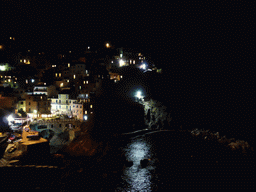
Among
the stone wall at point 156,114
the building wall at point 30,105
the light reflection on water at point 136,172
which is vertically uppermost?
the building wall at point 30,105

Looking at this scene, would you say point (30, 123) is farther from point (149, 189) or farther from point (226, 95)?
point (226, 95)

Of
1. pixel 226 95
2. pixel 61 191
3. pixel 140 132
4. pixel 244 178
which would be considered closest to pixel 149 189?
pixel 61 191

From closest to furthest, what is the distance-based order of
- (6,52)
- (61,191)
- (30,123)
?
(61,191), (30,123), (6,52)

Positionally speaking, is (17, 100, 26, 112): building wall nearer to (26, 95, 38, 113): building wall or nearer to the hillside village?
the hillside village

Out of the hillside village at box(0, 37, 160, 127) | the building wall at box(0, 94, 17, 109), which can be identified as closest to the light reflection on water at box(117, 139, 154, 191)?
the hillside village at box(0, 37, 160, 127)

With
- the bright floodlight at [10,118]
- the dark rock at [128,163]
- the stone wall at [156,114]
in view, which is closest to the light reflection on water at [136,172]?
the dark rock at [128,163]

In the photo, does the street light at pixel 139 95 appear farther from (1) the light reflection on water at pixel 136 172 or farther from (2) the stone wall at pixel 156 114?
(1) the light reflection on water at pixel 136 172

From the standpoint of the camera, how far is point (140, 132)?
38219 millimetres

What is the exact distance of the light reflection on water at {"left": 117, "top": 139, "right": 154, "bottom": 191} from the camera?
789 inches

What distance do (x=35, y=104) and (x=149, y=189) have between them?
2963 centimetres

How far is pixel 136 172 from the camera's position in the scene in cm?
2294

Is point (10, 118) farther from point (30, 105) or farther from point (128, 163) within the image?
point (128, 163)

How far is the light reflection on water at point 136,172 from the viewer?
20031 millimetres

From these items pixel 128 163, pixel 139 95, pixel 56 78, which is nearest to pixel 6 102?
pixel 56 78
